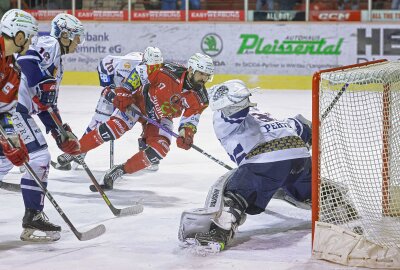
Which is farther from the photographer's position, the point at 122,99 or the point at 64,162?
the point at 64,162

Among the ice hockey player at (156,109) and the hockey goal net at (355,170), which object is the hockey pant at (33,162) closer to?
the hockey goal net at (355,170)

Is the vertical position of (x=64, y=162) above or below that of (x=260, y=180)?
below

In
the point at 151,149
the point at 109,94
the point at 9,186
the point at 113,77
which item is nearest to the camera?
the point at 9,186

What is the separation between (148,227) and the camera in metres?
4.07

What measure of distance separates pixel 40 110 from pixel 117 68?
1312 millimetres

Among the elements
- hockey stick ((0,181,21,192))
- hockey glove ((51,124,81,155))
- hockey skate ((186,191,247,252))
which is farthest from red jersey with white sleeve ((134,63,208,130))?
hockey skate ((186,191,247,252))

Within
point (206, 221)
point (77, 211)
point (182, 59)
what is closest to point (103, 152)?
point (77, 211)

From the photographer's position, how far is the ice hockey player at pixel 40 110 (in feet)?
12.3

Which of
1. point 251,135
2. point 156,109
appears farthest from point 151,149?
point 251,135

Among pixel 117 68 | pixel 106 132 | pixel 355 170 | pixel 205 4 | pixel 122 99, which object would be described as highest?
pixel 205 4

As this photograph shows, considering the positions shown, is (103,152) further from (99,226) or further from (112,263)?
(112,263)

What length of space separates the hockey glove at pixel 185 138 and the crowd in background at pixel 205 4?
5825 mm

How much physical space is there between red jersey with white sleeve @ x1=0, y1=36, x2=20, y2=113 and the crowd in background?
7201 mm

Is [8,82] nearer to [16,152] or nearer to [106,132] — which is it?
[16,152]
